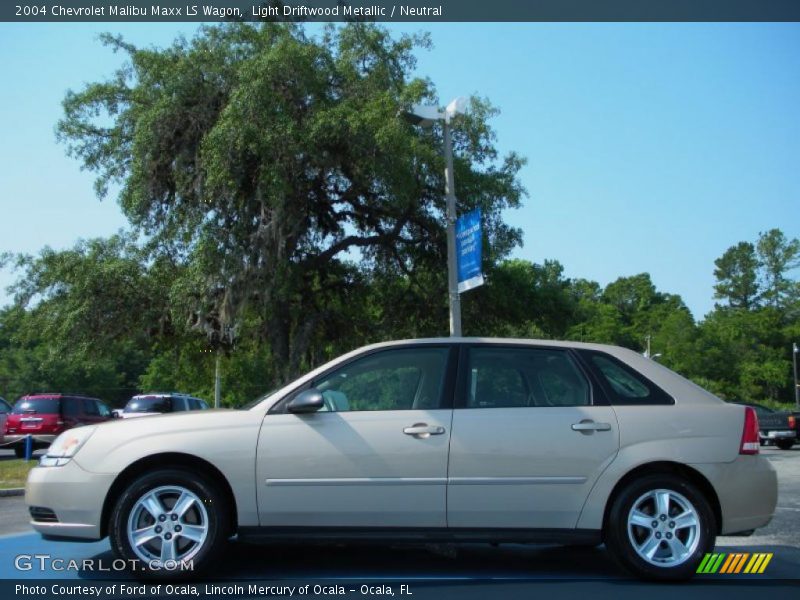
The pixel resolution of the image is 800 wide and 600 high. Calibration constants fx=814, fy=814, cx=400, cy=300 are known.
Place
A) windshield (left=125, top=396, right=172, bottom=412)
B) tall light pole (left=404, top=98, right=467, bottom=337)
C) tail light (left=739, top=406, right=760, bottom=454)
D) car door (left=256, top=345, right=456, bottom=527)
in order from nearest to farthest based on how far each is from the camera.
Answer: car door (left=256, top=345, right=456, bottom=527) → tail light (left=739, top=406, right=760, bottom=454) → tall light pole (left=404, top=98, right=467, bottom=337) → windshield (left=125, top=396, right=172, bottom=412)

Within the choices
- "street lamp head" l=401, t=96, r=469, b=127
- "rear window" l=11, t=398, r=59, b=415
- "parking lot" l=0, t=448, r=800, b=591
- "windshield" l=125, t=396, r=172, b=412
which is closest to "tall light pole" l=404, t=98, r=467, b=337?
"street lamp head" l=401, t=96, r=469, b=127

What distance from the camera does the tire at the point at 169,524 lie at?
5.32 metres

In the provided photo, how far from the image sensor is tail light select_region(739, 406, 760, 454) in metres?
5.64

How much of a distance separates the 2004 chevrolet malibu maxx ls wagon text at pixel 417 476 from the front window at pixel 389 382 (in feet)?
0.07

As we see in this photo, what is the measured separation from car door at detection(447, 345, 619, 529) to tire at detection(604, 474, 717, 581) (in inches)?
11.5

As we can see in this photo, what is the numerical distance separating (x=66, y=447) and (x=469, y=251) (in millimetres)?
7444

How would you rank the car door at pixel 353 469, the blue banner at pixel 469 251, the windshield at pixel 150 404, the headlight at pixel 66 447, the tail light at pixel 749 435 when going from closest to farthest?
the car door at pixel 353 469
the headlight at pixel 66 447
the tail light at pixel 749 435
the blue banner at pixel 469 251
the windshield at pixel 150 404

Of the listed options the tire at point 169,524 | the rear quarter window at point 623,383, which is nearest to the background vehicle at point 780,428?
the rear quarter window at point 623,383

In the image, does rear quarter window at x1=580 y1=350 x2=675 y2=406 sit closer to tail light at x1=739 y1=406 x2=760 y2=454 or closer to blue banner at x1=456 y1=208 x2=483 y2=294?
tail light at x1=739 y1=406 x2=760 y2=454

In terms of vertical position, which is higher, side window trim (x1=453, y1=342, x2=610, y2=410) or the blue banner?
the blue banner

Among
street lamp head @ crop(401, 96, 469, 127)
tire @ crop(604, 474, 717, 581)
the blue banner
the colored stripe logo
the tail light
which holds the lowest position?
the colored stripe logo

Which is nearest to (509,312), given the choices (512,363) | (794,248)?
(512,363)

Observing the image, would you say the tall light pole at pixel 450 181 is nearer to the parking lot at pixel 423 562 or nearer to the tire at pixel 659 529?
the parking lot at pixel 423 562

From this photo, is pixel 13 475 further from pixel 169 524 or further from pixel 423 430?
pixel 423 430
